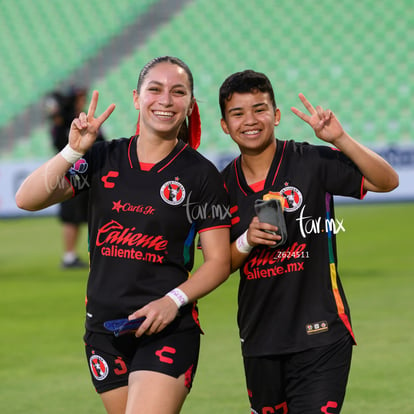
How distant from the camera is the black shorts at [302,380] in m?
3.52

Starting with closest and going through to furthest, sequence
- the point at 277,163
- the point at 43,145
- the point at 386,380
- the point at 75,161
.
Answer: the point at 75,161
the point at 277,163
the point at 386,380
the point at 43,145

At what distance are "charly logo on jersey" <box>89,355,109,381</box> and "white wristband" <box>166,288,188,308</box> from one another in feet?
1.39

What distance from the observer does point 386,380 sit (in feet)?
18.1

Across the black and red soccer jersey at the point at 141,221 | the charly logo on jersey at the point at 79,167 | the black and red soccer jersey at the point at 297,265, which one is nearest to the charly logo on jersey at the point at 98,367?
the black and red soccer jersey at the point at 141,221

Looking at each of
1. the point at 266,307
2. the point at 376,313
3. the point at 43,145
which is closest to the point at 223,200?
the point at 266,307

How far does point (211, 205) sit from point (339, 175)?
61 centimetres

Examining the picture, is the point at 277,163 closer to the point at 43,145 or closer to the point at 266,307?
the point at 266,307

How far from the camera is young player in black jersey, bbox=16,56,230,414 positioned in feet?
11.1

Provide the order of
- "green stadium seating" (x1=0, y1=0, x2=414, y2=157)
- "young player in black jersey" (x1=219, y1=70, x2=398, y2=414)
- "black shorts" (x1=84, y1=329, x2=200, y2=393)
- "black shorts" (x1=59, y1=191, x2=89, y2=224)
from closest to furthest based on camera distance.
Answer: "black shorts" (x1=84, y1=329, x2=200, y2=393) < "young player in black jersey" (x1=219, y1=70, x2=398, y2=414) < "black shorts" (x1=59, y1=191, x2=89, y2=224) < "green stadium seating" (x1=0, y1=0, x2=414, y2=157)

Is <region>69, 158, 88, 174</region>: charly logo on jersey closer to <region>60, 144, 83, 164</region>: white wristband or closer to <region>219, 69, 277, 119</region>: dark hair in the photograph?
<region>60, 144, 83, 164</region>: white wristband

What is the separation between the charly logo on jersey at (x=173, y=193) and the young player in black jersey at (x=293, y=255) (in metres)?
0.32

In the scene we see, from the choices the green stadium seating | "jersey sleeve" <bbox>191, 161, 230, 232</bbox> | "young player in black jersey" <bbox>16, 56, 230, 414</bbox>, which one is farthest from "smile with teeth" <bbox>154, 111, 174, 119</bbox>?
the green stadium seating

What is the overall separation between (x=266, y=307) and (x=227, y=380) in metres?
2.10

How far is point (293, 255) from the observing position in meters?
3.63
